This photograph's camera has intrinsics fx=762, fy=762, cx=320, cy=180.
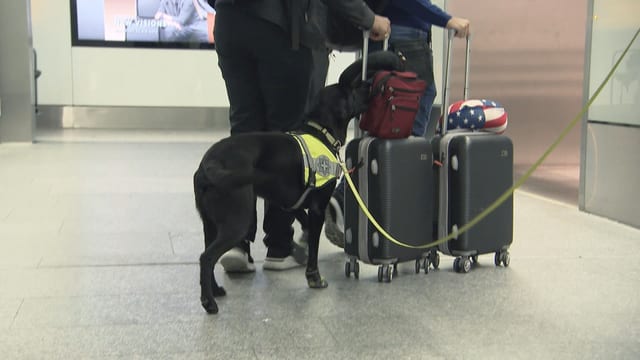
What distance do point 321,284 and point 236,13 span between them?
114cm

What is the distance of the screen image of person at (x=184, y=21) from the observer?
10.5 meters

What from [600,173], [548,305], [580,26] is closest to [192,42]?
[580,26]

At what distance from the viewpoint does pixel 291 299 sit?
113 inches

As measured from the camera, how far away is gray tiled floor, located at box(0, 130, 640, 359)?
2357mm

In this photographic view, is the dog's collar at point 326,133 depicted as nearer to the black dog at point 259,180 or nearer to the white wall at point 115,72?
the black dog at point 259,180

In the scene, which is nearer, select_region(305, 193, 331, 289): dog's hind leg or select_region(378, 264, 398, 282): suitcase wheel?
select_region(305, 193, 331, 289): dog's hind leg

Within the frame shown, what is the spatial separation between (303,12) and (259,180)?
760 millimetres

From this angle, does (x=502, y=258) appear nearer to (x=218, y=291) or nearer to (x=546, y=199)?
(x=218, y=291)

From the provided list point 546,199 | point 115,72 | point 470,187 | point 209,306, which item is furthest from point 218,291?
point 115,72

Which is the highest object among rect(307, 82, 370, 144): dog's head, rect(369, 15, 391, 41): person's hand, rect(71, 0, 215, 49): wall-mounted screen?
rect(71, 0, 215, 49): wall-mounted screen

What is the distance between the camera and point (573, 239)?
3979mm

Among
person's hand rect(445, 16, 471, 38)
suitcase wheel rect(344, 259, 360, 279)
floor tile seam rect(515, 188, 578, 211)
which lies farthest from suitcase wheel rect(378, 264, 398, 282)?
floor tile seam rect(515, 188, 578, 211)

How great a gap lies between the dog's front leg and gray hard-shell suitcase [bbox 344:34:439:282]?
20cm

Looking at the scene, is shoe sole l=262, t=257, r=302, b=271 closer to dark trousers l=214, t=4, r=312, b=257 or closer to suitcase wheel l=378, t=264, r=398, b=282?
dark trousers l=214, t=4, r=312, b=257
